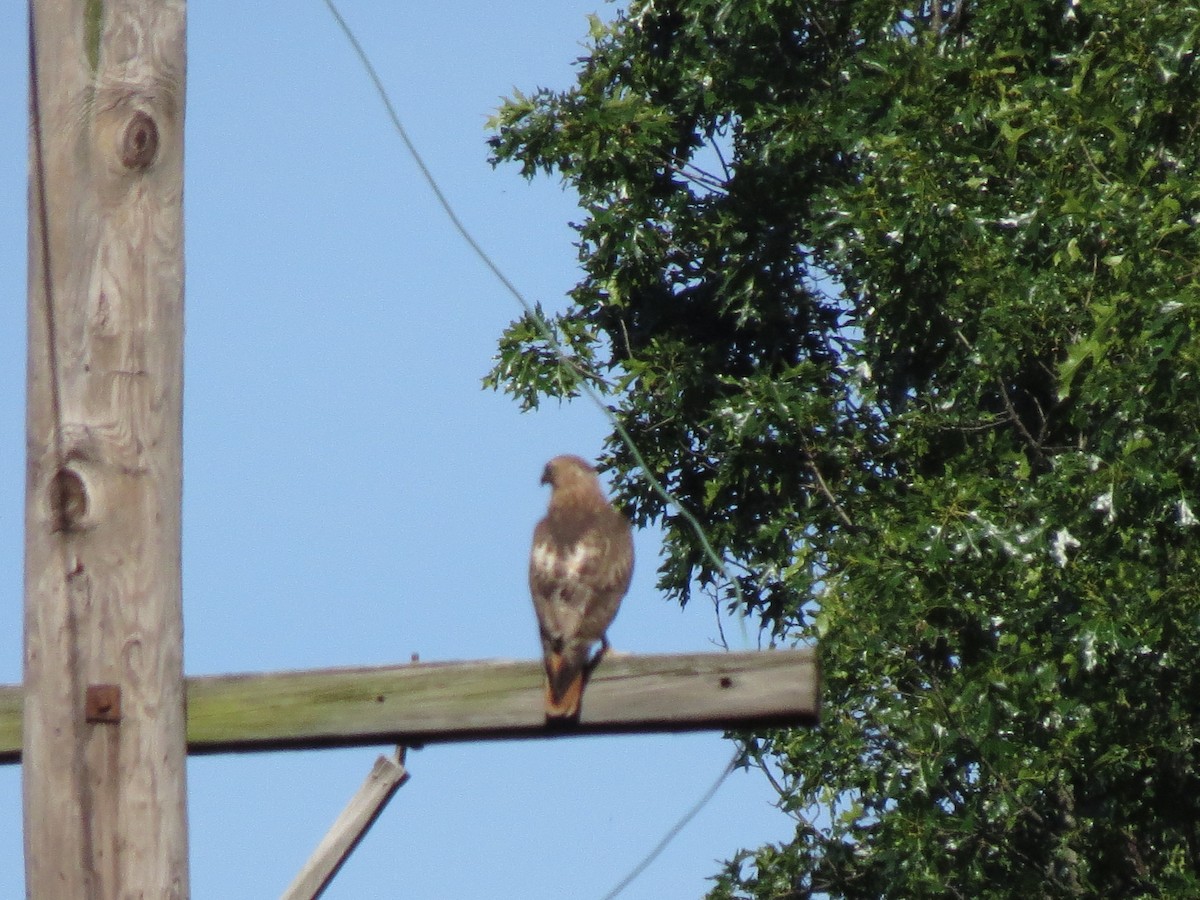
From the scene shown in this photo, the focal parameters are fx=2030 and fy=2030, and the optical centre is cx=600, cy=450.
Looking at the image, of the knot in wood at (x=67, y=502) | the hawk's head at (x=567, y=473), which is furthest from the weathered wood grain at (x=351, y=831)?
the hawk's head at (x=567, y=473)

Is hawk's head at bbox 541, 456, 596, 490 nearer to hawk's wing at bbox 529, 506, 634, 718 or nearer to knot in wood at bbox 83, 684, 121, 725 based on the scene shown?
hawk's wing at bbox 529, 506, 634, 718

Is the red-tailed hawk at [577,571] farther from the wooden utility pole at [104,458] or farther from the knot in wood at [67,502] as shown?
the knot in wood at [67,502]

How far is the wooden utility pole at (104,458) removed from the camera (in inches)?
151

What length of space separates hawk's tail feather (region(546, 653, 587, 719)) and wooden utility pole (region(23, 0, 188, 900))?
0.75 m

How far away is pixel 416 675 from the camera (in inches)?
165

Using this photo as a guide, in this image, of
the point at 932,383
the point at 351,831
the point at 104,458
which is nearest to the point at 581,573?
the point at 351,831

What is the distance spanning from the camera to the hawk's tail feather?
164 inches

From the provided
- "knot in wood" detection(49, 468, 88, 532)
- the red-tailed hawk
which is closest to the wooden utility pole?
"knot in wood" detection(49, 468, 88, 532)

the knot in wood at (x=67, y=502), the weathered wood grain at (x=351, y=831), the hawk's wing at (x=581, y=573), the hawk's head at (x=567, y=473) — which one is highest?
the hawk's head at (x=567, y=473)

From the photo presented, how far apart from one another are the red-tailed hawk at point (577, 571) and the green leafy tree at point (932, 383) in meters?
1.22

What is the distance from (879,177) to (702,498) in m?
3.83

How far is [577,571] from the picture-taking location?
6434 millimetres

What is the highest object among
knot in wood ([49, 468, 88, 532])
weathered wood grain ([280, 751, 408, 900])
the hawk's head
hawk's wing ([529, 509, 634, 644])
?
the hawk's head

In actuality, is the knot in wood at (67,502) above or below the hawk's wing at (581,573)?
below
